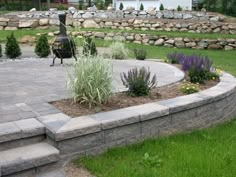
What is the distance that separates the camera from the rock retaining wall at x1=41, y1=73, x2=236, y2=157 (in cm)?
326

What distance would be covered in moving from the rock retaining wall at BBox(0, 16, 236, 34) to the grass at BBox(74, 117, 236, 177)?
13128 mm

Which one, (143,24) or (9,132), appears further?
(143,24)

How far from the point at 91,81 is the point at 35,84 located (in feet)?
5.95

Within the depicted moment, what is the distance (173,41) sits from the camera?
1440 centimetres

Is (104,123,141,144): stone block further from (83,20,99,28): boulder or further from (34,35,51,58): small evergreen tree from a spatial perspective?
(83,20,99,28): boulder

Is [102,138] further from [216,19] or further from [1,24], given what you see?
[216,19]

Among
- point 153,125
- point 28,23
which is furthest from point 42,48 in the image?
point 28,23

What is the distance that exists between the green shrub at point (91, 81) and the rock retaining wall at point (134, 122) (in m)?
0.33

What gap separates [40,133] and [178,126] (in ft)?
5.26

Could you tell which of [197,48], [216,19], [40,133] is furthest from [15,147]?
[216,19]

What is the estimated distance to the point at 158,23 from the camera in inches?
655

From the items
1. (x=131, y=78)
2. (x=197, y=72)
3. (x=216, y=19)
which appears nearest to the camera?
(x=131, y=78)

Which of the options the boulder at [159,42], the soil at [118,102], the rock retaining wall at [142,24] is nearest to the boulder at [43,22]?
the rock retaining wall at [142,24]

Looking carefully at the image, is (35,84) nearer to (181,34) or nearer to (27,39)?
(27,39)
